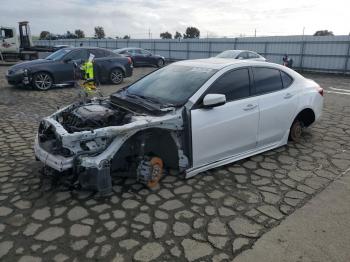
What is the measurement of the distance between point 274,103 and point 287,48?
65.6 feet

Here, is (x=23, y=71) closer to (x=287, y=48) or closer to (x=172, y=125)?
(x=172, y=125)

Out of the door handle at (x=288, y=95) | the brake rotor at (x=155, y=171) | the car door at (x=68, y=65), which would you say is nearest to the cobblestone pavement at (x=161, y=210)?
the brake rotor at (x=155, y=171)

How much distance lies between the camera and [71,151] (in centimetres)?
366

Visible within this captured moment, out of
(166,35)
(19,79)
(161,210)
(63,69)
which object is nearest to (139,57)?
(63,69)

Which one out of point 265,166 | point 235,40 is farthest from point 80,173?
point 235,40

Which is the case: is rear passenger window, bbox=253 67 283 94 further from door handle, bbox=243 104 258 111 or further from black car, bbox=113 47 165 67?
black car, bbox=113 47 165 67

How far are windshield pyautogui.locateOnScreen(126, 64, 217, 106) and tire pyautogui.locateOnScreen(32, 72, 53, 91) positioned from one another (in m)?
7.51

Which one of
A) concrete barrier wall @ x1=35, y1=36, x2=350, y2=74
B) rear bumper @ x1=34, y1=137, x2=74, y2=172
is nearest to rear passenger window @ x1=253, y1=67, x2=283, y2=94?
rear bumper @ x1=34, y1=137, x2=74, y2=172

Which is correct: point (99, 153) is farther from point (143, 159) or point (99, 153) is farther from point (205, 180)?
point (205, 180)

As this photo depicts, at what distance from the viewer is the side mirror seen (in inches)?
163

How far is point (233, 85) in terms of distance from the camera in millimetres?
4719

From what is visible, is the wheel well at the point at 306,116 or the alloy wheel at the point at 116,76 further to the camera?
the alloy wheel at the point at 116,76

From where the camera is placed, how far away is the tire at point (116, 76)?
13578mm

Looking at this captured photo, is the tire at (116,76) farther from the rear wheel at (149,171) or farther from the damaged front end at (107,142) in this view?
the rear wheel at (149,171)
